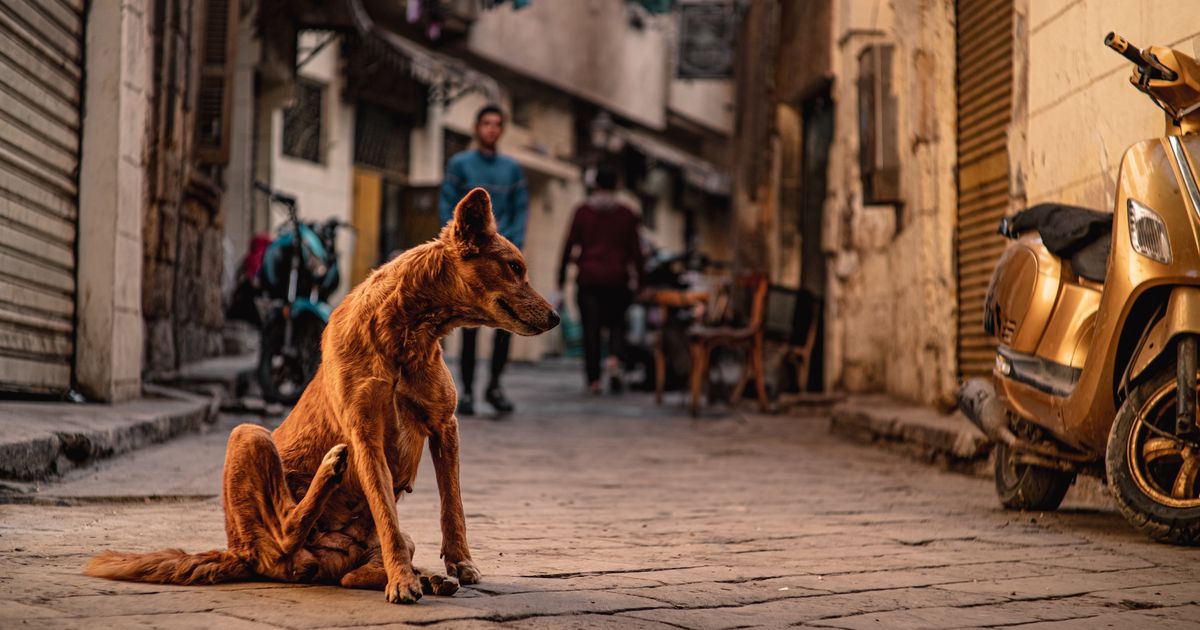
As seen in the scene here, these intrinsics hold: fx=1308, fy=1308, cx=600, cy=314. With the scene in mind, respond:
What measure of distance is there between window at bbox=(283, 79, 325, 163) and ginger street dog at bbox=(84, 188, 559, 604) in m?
17.1

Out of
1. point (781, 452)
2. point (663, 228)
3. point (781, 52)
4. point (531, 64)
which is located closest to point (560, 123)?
point (531, 64)

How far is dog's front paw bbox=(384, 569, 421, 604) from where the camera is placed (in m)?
2.97

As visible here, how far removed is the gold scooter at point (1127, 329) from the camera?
4285mm

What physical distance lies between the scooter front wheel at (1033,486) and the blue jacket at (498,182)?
15.9ft

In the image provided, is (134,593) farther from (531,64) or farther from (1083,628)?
(531,64)

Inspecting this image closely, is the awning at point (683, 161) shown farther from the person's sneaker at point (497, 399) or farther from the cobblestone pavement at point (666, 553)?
the cobblestone pavement at point (666, 553)

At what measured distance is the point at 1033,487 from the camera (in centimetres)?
534

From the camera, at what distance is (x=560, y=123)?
29766mm

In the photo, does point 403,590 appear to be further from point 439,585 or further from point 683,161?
point 683,161

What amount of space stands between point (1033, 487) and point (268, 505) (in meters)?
3.38

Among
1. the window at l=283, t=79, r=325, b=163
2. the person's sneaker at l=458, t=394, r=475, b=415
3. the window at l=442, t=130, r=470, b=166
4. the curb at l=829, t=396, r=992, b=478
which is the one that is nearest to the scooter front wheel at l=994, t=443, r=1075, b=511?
the curb at l=829, t=396, r=992, b=478

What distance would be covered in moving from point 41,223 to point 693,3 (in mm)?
19452

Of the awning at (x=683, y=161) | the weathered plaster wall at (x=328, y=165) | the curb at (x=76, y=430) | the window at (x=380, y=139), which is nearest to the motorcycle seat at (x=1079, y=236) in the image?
the curb at (x=76, y=430)

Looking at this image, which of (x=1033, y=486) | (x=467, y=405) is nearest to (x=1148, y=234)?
(x=1033, y=486)
